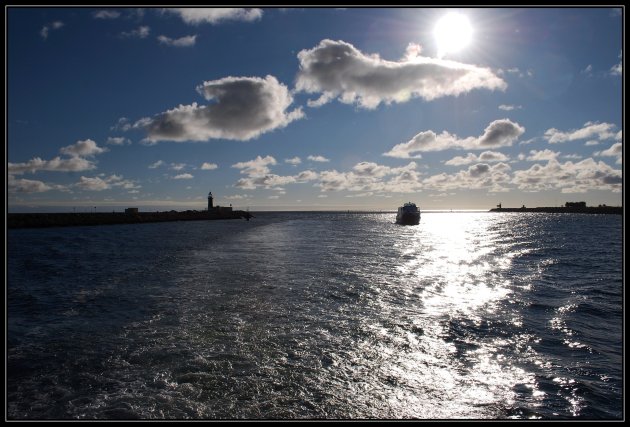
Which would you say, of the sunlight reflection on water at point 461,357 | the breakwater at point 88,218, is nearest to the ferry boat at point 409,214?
the breakwater at point 88,218

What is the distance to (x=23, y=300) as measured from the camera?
16.1 m

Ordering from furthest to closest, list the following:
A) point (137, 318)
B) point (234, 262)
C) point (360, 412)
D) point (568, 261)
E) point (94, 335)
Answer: point (568, 261)
point (234, 262)
point (137, 318)
point (94, 335)
point (360, 412)

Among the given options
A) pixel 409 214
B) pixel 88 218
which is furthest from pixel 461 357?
pixel 409 214

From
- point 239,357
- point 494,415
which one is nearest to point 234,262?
point 239,357

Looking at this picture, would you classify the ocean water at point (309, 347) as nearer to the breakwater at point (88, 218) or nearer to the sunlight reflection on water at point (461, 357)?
the sunlight reflection on water at point (461, 357)

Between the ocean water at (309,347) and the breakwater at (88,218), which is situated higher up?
the breakwater at (88,218)

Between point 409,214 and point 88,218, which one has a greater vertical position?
point 409,214

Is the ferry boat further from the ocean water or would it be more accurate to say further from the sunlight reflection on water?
the sunlight reflection on water

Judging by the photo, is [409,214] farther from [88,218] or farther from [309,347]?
[309,347]

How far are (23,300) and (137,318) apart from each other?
717cm

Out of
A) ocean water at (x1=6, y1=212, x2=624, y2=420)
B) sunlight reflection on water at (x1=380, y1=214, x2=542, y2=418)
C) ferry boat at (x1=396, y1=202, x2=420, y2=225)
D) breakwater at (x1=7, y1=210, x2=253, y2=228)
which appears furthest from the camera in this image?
ferry boat at (x1=396, y1=202, x2=420, y2=225)

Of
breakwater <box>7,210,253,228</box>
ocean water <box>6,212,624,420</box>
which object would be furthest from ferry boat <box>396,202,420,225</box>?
ocean water <box>6,212,624,420</box>

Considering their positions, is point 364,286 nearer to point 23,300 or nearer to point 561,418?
point 561,418

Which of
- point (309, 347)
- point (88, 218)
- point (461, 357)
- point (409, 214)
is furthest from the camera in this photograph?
point (409, 214)
